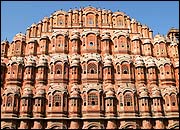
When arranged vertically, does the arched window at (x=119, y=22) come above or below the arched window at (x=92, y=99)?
above

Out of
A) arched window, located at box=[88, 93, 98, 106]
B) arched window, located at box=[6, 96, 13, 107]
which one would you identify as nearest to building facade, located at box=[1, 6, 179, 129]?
arched window, located at box=[88, 93, 98, 106]

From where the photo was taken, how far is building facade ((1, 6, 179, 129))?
1062 inches

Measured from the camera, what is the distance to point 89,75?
29078 mm

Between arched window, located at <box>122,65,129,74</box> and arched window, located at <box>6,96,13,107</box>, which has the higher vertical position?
arched window, located at <box>122,65,129,74</box>

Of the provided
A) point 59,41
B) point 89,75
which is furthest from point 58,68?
point 59,41

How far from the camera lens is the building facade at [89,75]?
1062 inches

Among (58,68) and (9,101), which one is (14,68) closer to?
(9,101)

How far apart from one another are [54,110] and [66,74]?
4.36 meters

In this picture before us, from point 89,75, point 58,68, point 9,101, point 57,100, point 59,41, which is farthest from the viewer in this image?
point 59,41

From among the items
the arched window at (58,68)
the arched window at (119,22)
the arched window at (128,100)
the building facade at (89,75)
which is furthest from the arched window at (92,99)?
the arched window at (119,22)

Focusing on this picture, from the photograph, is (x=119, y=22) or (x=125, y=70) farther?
(x=119, y=22)

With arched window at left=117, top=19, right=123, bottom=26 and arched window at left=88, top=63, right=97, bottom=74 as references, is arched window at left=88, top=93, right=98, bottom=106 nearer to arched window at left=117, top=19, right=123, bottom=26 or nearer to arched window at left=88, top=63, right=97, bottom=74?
arched window at left=88, top=63, right=97, bottom=74

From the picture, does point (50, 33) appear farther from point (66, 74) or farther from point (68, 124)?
point (68, 124)

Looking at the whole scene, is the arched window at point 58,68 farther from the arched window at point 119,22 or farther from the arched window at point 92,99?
the arched window at point 119,22
